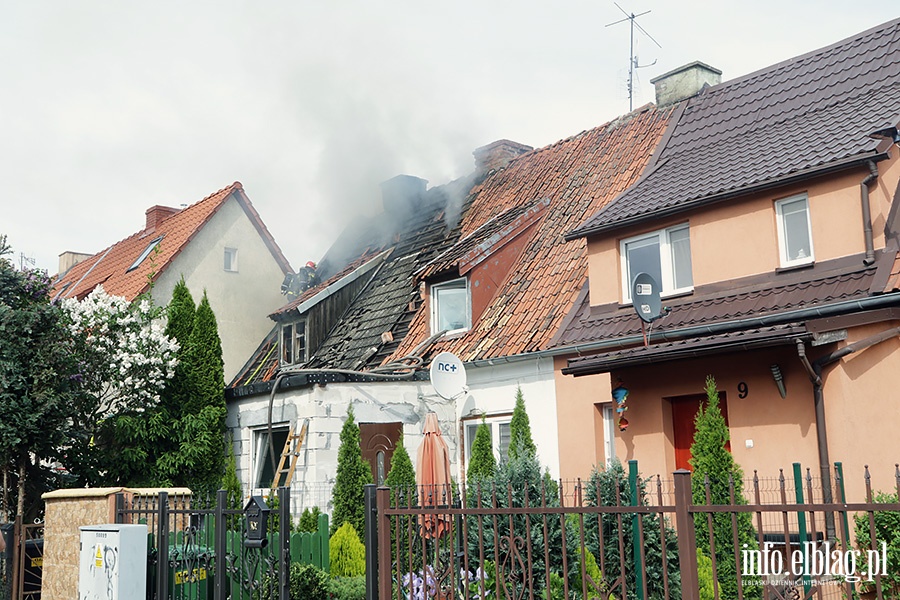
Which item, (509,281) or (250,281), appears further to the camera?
(250,281)

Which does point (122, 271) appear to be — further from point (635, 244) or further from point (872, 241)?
point (872, 241)

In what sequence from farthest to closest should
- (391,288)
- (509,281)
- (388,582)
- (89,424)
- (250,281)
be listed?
(250,281) < (391,288) < (509,281) < (89,424) < (388,582)

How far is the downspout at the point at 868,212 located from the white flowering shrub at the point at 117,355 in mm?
11870

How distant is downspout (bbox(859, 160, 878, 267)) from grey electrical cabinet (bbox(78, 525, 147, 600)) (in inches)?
354

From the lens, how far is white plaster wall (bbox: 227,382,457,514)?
1541 centimetres

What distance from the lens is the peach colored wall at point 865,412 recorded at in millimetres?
10477

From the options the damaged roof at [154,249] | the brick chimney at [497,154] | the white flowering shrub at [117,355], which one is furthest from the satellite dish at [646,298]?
the damaged roof at [154,249]

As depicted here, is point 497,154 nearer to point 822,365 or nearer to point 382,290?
point 382,290

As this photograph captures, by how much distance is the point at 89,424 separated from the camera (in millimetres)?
16422

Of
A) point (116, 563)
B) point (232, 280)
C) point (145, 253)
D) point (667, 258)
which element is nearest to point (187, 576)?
point (116, 563)

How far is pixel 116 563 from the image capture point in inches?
368

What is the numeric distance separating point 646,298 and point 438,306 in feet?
20.6

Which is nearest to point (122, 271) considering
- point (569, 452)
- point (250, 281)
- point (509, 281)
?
point (250, 281)

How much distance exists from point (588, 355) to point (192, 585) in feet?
22.9
